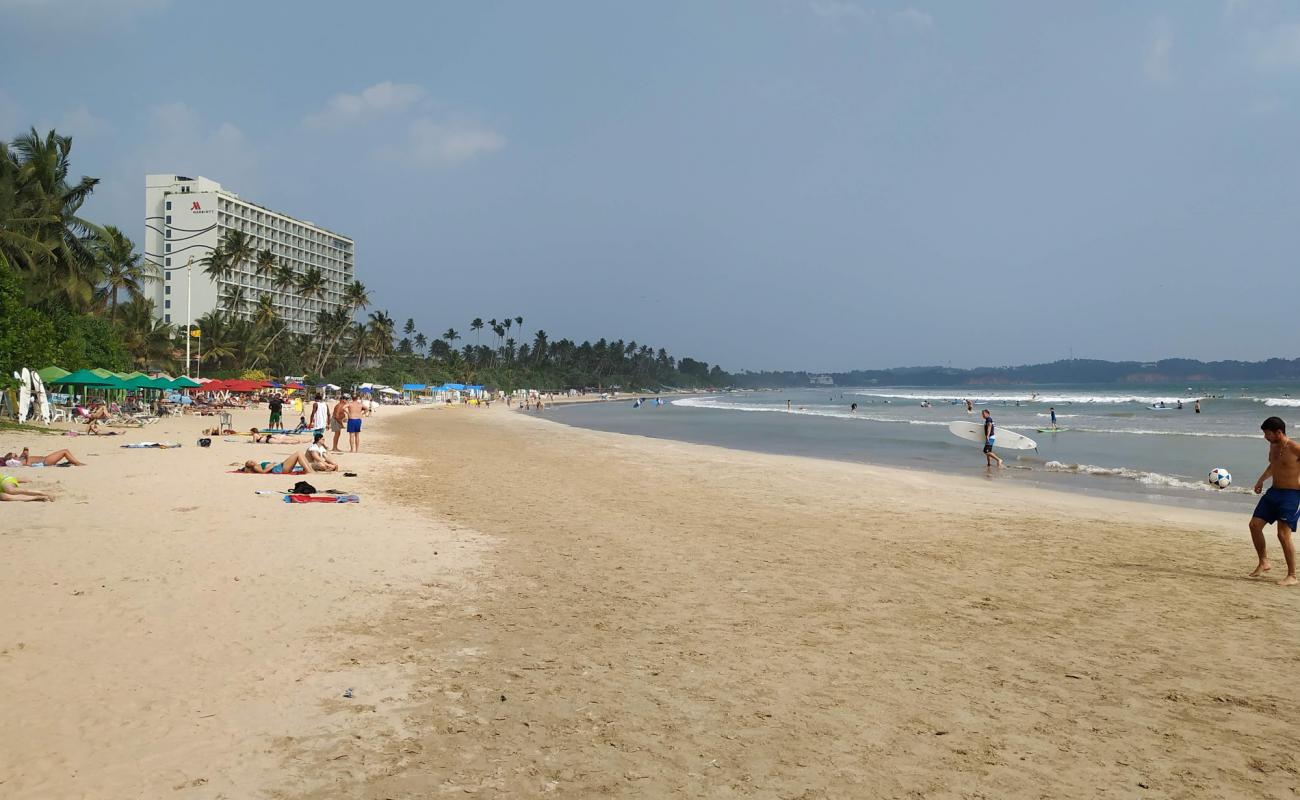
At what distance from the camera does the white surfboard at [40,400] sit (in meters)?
23.4

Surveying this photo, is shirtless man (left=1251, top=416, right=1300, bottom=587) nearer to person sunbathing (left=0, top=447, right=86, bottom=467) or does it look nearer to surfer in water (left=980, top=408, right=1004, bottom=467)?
surfer in water (left=980, top=408, right=1004, bottom=467)

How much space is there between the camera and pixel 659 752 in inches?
138

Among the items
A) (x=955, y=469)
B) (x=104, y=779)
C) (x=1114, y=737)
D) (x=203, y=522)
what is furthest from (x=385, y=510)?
(x=955, y=469)

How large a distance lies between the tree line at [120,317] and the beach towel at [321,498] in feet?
66.2

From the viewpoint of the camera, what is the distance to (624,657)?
4.84 m

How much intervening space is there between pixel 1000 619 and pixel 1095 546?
3902 millimetres

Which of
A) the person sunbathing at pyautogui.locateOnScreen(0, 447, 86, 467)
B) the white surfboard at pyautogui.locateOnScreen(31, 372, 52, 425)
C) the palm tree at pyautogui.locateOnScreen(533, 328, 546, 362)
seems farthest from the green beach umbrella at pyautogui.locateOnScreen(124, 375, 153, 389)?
the palm tree at pyautogui.locateOnScreen(533, 328, 546, 362)

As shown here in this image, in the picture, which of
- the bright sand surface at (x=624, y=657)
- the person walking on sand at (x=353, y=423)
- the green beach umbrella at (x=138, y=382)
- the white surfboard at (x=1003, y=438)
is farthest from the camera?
the green beach umbrella at (x=138, y=382)

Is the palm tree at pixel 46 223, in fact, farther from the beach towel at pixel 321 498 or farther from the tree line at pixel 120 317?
the beach towel at pixel 321 498

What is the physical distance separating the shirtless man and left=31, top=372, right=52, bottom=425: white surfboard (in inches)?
1189

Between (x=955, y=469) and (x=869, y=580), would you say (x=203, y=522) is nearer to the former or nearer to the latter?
(x=869, y=580)

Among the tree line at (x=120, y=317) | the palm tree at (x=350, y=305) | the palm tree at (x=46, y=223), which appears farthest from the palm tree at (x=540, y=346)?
the palm tree at (x=46, y=223)

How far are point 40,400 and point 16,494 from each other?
60.8 ft

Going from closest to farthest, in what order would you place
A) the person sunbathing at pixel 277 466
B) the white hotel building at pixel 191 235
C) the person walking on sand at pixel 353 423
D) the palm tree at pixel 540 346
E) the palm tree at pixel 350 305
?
the person sunbathing at pixel 277 466 < the person walking on sand at pixel 353 423 < the palm tree at pixel 350 305 < the white hotel building at pixel 191 235 < the palm tree at pixel 540 346
